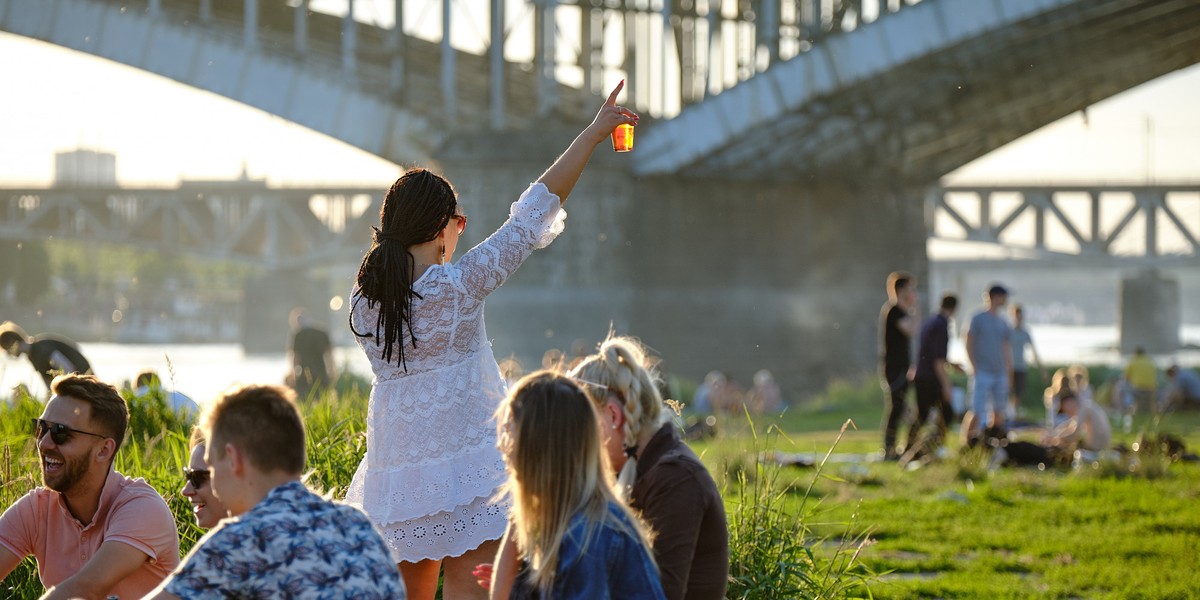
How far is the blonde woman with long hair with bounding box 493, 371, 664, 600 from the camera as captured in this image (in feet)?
10.4

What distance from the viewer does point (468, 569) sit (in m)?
4.09

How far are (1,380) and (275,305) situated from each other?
184 feet

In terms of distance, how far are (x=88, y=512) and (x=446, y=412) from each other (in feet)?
3.26

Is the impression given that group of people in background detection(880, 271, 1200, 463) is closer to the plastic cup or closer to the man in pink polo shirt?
the plastic cup

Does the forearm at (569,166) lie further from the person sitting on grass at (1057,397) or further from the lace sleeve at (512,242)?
the person sitting on grass at (1057,397)

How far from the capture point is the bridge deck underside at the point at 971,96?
19.9 m

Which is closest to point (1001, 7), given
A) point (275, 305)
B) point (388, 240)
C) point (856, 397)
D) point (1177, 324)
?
point (856, 397)

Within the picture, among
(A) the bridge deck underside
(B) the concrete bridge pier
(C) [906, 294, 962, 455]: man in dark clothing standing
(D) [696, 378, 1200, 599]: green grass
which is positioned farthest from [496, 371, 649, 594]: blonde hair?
(B) the concrete bridge pier

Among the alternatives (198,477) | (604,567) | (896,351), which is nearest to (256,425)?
(604,567)

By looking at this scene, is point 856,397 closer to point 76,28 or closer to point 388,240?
point 76,28

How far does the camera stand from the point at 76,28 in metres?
26.0

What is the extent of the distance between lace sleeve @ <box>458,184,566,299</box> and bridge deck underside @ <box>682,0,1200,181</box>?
48.6 feet

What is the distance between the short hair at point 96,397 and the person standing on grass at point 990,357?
9421mm

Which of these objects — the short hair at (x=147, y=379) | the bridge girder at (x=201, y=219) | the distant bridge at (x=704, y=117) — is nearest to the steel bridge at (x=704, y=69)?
the distant bridge at (x=704, y=117)
